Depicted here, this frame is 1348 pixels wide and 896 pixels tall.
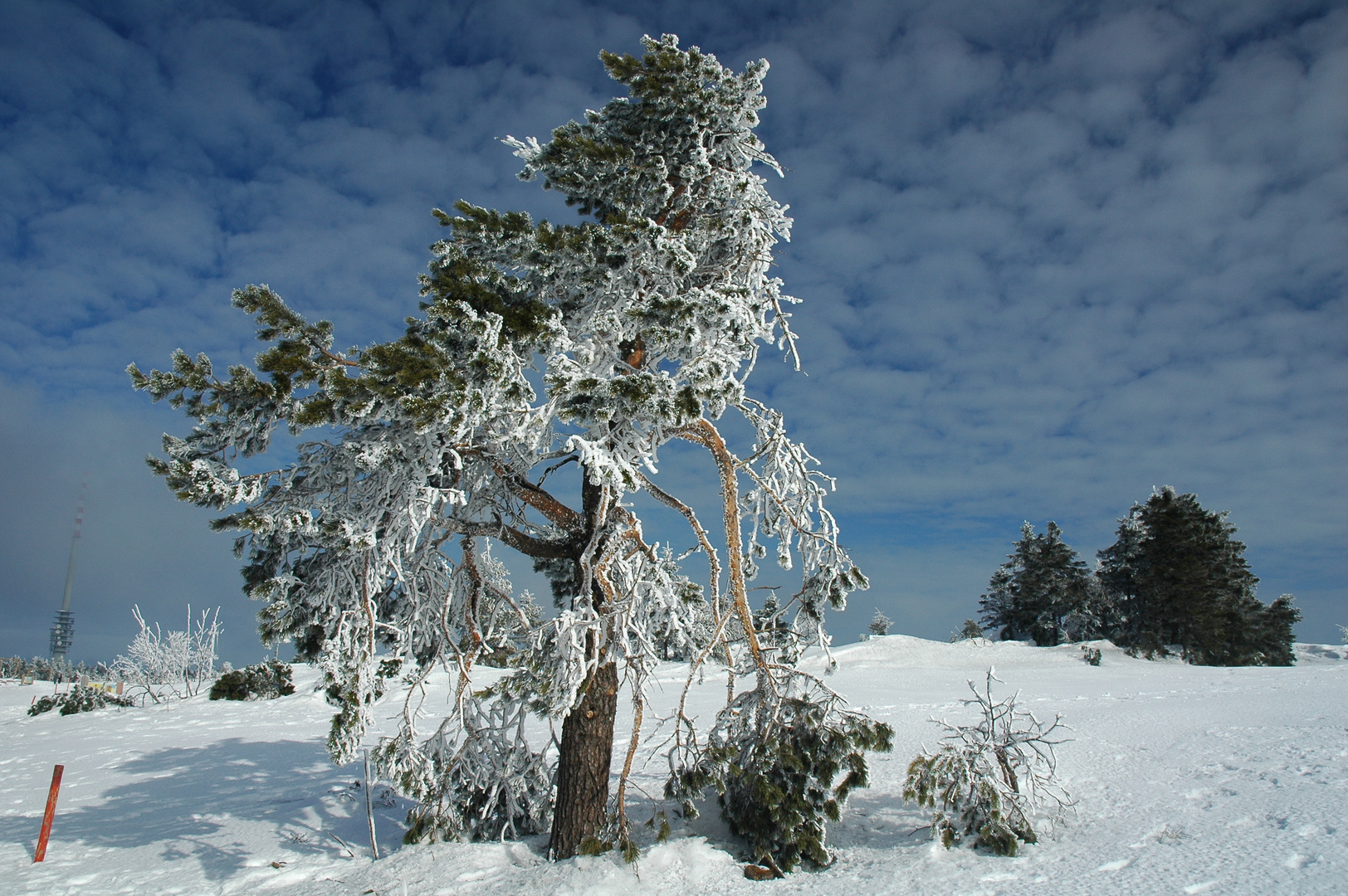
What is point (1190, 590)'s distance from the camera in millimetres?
26781

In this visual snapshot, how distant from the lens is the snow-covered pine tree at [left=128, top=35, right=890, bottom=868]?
17.9 ft

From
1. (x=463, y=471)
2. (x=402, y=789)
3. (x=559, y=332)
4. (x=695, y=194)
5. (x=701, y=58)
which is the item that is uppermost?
(x=701, y=58)


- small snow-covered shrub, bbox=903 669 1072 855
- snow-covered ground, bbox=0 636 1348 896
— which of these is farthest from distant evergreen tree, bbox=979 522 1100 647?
small snow-covered shrub, bbox=903 669 1072 855

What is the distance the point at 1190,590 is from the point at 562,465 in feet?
100

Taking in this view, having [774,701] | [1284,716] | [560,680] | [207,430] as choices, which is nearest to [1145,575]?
[1284,716]

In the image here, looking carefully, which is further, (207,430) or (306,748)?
(306,748)

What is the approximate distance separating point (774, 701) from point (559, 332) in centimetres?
416

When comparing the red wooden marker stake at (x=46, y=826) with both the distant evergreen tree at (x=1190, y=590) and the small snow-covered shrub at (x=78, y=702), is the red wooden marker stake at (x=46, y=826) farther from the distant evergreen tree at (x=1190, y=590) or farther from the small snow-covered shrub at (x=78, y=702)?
the distant evergreen tree at (x=1190, y=590)

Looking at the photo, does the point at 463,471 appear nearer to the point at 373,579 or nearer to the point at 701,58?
the point at 373,579

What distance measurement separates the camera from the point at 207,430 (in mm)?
5652

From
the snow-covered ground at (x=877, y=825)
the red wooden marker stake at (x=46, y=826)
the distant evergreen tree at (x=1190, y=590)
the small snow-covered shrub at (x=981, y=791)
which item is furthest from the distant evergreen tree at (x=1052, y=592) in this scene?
the red wooden marker stake at (x=46, y=826)

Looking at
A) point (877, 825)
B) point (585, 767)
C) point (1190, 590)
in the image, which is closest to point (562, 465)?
point (585, 767)

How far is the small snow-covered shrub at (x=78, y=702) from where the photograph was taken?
66.9 ft

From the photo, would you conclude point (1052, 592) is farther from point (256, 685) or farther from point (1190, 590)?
point (256, 685)
